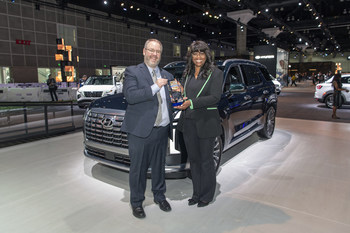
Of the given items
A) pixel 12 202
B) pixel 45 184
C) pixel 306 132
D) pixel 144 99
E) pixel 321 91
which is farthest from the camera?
pixel 321 91

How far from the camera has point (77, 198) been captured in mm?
3197

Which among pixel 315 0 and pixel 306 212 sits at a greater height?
pixel 315 0

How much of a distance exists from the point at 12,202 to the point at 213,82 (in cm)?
271

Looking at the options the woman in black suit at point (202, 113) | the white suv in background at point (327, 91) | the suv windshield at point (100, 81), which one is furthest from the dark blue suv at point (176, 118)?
the suv windshield at point (100, 81)

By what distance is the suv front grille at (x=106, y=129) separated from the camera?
319cm

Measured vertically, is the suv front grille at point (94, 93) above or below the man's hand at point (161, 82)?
below

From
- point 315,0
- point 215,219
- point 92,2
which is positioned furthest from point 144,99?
point 92,2

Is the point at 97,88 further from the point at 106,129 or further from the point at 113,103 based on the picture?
the point at 106,129

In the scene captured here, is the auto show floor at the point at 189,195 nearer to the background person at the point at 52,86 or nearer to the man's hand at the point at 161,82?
the man's hand at the point at 161,82

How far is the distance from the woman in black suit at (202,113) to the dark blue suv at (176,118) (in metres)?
0.28

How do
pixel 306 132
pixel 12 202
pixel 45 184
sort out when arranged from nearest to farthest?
pixel 12 202 → pixel 45 184 → pixel 306 132

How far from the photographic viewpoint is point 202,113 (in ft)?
8.82

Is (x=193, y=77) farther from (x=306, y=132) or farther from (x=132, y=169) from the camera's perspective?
(x=306, y=132)

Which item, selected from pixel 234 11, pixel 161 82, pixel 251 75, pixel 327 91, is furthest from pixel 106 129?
pixel 234 11
